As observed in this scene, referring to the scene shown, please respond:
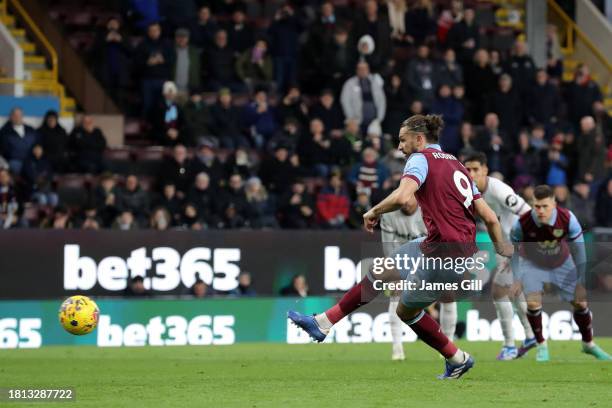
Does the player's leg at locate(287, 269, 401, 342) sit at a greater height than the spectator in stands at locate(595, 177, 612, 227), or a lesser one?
lesser

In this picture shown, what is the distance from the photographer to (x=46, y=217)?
21.4 meters

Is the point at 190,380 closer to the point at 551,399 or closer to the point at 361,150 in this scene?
the point at 551,399

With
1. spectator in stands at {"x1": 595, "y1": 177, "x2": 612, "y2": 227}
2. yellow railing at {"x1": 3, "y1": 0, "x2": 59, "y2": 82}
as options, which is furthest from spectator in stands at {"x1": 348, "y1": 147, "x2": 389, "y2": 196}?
yellow railing at {"x1": 3, "y1": 0, "x2": 59, "y2": 82}

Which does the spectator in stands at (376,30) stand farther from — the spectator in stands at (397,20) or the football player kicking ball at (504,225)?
the football player kicking ball at (504,225)

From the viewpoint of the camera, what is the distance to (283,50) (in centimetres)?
2605

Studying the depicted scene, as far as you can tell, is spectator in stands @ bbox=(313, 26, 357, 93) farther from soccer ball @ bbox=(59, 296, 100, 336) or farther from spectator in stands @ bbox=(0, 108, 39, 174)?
soccer ball @ bbox=(59, 296, 100, 336)

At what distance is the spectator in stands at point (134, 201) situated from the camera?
21.8 metres

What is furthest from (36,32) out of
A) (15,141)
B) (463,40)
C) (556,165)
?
(556,165)

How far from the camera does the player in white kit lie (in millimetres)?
16516

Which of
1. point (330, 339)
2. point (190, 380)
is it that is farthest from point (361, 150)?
point (190, 380)

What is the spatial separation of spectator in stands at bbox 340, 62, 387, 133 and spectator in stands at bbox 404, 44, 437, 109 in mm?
1045

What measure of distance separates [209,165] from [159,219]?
1972mm

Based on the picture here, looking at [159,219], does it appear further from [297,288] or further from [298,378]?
[298,378]

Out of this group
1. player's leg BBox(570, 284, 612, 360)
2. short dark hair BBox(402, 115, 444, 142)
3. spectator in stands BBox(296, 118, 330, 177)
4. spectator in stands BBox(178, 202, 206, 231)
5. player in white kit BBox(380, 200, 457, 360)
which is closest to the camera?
short dark hair BBox(402, 115, 444, 142)
